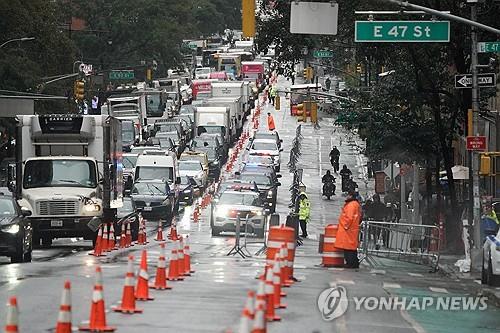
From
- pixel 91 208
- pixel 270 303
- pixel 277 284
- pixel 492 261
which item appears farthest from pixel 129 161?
pixel 270 303

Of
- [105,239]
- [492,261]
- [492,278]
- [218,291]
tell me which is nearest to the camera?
[218,291]

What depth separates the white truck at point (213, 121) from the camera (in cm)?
8094

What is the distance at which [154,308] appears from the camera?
17.5 meters

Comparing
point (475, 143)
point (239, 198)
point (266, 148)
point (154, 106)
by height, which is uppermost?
point (154, 106)

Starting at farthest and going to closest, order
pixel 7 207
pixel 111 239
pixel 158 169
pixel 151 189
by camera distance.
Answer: pixel 158 169 → pixel 151 189 → pixel 111 239 → pixel 7 207

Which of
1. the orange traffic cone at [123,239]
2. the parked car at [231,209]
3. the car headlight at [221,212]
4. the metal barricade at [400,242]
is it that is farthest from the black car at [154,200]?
the metal barricade at [400,242]

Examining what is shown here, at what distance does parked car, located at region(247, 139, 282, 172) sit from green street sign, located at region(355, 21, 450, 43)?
46.1 m

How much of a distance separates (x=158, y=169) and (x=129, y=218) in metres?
16.5

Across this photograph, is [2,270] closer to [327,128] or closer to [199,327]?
[199,327]

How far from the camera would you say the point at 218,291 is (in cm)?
2089

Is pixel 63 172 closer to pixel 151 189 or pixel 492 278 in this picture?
pixel 492 278

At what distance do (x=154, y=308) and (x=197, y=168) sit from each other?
4850 cm

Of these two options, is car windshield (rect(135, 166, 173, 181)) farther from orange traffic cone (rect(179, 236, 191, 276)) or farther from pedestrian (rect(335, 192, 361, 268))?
orange traffic cone (rect(179, 236, 191, 276))

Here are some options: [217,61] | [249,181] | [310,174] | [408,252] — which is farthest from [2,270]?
[217,61]
